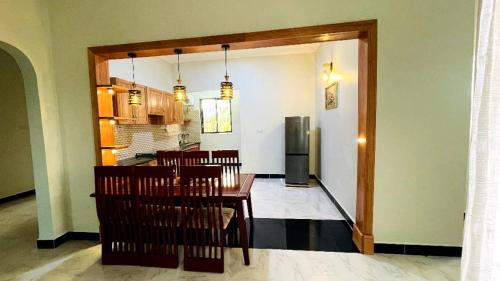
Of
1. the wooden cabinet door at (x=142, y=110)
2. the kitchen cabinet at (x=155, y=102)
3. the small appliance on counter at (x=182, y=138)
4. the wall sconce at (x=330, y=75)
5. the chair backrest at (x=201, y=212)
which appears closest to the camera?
the chair backrest at (x=201, y=212)

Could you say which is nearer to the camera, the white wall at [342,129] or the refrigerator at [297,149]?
the white wall at [342,129]

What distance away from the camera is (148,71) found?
16.3 ft

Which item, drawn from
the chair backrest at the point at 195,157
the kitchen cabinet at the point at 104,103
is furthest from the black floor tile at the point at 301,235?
the kitchen cabinet at the point at 104,103

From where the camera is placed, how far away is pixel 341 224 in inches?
120

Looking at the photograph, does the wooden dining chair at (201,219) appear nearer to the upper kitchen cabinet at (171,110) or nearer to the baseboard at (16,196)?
the upper kitchen cabinet at (171,110)

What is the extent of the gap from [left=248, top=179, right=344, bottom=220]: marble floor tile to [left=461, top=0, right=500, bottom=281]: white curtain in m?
2.50

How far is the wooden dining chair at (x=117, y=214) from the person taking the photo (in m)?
2.11

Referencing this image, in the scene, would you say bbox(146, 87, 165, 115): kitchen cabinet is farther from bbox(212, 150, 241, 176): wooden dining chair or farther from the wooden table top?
the wooden table top

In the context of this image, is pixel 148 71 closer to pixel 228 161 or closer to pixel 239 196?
pixel 228 161

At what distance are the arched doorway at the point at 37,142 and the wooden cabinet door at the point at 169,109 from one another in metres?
2.47

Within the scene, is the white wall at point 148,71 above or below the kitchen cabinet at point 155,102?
above

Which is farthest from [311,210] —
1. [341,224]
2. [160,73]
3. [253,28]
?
→ [160,73]

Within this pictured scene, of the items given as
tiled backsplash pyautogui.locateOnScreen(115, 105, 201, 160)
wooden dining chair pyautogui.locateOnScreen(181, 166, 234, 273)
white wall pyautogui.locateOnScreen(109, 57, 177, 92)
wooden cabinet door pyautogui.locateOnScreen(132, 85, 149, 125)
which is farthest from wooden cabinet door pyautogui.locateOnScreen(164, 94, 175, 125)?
Answer: wooden dining chair pyautogui.locateOnScreen(181, 166, 234, 273)

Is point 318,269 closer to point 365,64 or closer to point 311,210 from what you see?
point 311,210
